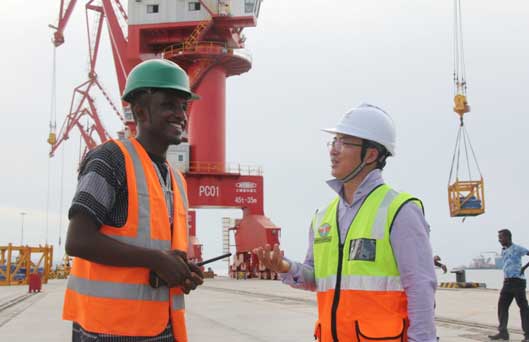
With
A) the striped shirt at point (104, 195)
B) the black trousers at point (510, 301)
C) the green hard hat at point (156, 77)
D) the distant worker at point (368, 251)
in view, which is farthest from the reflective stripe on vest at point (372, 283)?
the black trousers at point (510, 301)

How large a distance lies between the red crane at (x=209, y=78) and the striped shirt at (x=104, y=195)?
32832mm

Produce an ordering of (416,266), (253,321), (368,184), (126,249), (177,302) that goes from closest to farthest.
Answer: (126,249)
(177,302)
(416,266)
(368,184)
(253,321)

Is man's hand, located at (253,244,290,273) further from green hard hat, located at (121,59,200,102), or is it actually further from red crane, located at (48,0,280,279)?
red crane, located at (48,0,280,279)

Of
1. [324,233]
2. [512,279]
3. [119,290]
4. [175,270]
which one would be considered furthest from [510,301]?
[119,290]

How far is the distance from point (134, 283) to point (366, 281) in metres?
1.16

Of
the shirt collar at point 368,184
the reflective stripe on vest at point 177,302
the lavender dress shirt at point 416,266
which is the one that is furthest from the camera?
the shirt collar at point 368,184

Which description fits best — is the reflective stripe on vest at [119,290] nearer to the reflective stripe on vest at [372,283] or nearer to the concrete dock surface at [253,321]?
the reflective stripe on vest at [372,283]

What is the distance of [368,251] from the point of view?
300 cm

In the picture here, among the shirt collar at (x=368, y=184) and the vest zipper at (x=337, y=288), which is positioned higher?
the shirt collar at (x=368, y=184)

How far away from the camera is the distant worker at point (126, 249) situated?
92.6 inches

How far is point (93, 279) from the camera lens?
7.86 feet

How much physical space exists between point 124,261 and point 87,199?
283 millimetres

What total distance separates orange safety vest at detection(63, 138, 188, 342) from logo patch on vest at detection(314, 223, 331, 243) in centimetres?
95

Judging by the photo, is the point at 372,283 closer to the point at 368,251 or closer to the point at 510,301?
the point at 368,251
